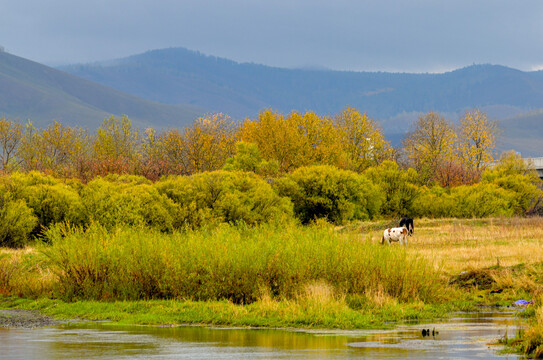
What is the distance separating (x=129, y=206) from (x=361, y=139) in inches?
2646

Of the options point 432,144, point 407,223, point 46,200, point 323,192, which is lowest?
point 407,223

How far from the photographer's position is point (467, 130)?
135750 millimetres

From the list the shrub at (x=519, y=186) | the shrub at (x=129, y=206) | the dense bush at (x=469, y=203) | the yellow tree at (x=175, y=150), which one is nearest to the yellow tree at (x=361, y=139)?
the yellow tree at (x=175, y=150)

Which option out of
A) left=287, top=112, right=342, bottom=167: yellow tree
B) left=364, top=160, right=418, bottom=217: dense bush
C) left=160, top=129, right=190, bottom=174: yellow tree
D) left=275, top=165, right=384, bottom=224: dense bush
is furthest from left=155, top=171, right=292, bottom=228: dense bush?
left=160, top=129, right=190, bottom=174: yellow tree

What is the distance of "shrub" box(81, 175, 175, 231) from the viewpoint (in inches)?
2106

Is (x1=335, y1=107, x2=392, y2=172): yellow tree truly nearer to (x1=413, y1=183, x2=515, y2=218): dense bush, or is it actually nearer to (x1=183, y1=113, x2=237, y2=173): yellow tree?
(x1=183, y1=113, x2=237, y2=173): yellow tree

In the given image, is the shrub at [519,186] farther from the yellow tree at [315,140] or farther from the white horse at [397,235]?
the white horse at [397,235]

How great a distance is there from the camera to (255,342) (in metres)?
20.7

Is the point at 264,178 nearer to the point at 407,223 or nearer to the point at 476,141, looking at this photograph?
the point at 407,223

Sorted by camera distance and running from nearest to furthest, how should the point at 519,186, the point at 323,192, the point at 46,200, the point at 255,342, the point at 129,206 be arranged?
the point at 255,342 → the point at 129,206 → the point at 46,200 → the point at 323,192 → the point at 519,186

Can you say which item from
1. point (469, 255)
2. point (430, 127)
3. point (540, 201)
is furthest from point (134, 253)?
point (430, 127)

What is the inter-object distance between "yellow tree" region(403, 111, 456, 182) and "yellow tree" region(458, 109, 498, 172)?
2.18 meters

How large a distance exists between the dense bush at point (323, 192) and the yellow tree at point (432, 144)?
3440cm

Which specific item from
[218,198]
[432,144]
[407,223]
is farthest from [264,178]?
[432,144]
